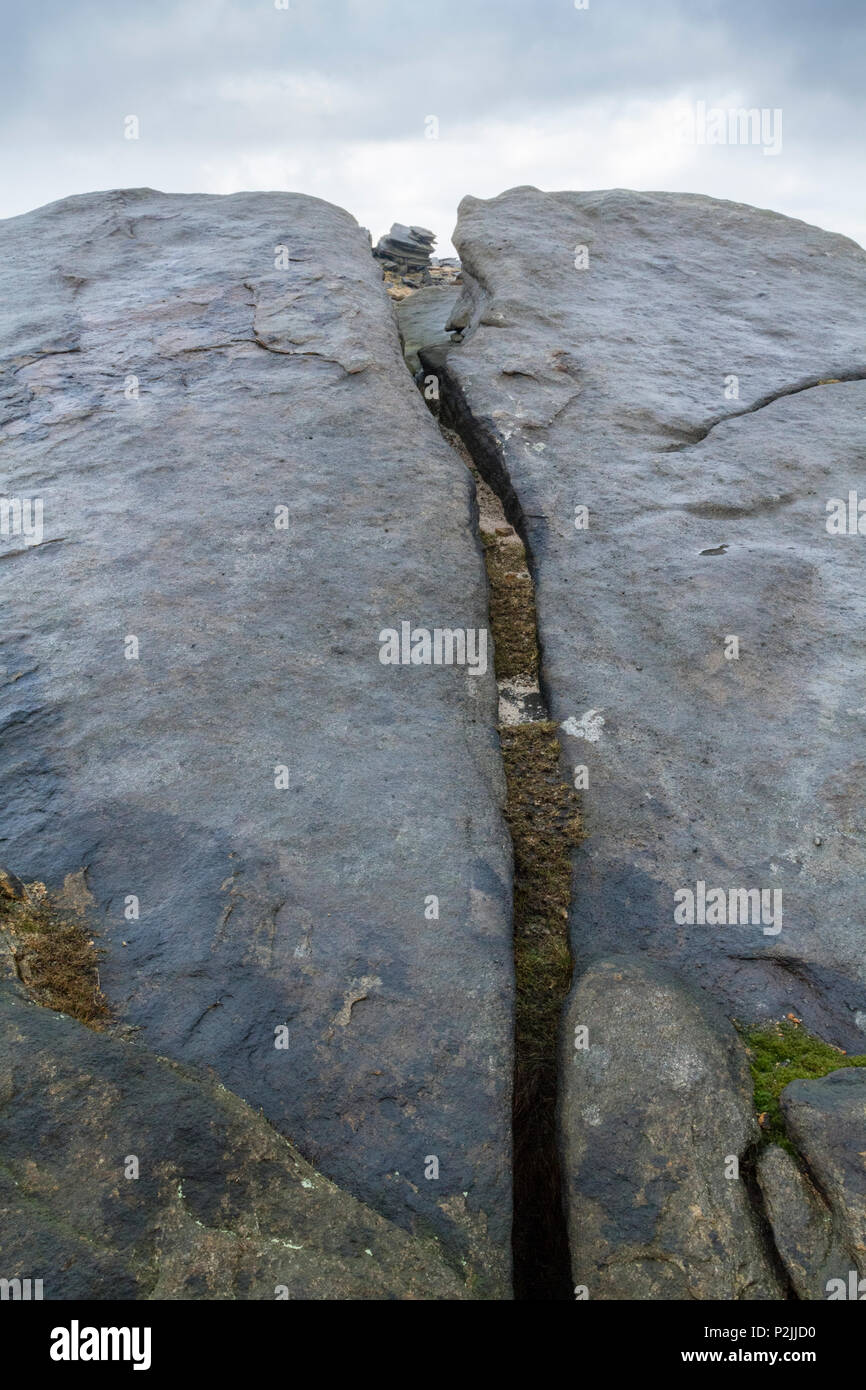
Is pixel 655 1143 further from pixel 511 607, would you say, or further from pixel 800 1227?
pixel 511 607

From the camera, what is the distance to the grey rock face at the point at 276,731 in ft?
10.9

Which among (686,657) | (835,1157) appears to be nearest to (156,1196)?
(835,1157)

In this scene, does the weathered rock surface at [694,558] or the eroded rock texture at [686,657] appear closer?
the eroded rock texture at [686,657]

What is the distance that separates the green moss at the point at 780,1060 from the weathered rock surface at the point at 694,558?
0.08m

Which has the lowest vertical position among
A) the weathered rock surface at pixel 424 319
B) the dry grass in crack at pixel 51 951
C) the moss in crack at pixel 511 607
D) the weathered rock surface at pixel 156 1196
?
the weathered rock surface at pixel 156 1196

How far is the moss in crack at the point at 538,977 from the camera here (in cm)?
317

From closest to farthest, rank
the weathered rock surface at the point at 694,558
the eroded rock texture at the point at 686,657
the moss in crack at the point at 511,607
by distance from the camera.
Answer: the eroded rock texture at the point at 686,657 < the weathered rock surface at the point at 694,558 < the moss in crack at the point at 511,607

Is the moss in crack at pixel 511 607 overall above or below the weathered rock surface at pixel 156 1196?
above

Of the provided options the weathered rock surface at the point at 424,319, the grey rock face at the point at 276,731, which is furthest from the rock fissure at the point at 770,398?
the weathered rock surface at the point at 424,319

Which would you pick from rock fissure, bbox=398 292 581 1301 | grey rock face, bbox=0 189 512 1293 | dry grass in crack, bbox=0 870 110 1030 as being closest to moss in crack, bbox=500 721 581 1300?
rock fissure, bbox=398 292 581 1301

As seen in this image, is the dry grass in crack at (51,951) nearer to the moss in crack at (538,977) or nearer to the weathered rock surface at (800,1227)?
the moss in crack at (538,977)

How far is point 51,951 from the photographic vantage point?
3.46 meters

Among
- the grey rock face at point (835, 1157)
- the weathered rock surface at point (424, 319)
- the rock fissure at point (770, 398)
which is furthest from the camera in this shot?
the weathered rock surface at point (424, 319)

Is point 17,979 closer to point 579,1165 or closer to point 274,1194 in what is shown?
point 274,1194
